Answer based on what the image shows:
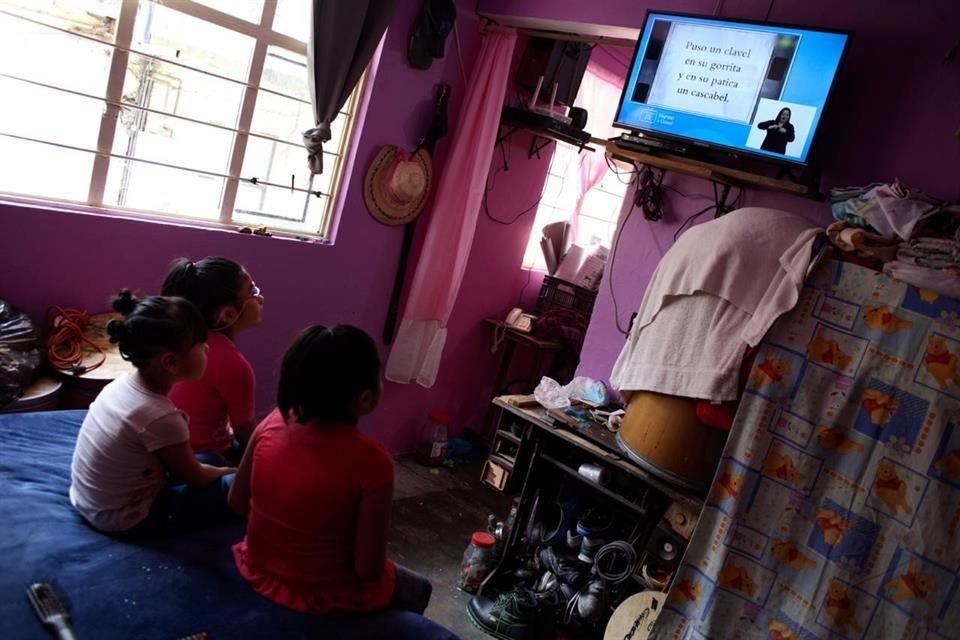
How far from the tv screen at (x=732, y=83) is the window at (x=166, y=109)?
134 cm

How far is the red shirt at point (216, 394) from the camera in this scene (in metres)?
1.82

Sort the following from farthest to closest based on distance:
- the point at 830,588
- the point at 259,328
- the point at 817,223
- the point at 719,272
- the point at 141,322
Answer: the point at 259,328, the point at 817,223, the point at 719,272, the point at 830,588, the point at 141,322

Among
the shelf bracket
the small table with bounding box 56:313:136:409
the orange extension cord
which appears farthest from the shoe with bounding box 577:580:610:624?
the shelf bracket

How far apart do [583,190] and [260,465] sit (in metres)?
3.34

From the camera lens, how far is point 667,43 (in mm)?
2426

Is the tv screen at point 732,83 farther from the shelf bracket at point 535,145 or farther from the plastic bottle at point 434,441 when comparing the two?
the plastic bottle at point 434,441

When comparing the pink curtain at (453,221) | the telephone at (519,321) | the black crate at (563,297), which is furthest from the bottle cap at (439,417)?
the black crate at (563,297)

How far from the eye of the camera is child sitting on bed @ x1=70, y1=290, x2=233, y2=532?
152 cm

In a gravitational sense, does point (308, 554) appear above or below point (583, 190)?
below

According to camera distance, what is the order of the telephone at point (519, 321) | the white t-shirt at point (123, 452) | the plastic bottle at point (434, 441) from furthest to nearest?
the telephone at point (519, 321) → the plastic bottle at point (434, 441) → the white t-shirt at point (123, 452)

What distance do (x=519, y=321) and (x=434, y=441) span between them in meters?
0.84

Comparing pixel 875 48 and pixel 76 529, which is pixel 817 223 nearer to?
pixel 875 48

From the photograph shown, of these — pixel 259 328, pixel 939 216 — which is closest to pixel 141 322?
pixel 259 328

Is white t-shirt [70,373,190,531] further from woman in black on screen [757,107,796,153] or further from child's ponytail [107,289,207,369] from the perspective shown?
woman in black on screen [757,107,796,153]
